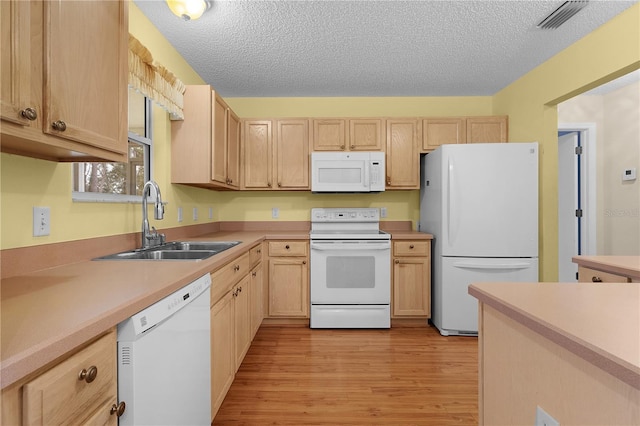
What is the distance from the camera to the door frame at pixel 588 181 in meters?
3.51

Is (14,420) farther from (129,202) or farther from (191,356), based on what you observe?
(129,202)

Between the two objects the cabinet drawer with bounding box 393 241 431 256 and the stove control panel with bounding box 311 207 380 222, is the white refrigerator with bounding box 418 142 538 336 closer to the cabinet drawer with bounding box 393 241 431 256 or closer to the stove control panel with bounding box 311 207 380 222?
the cabinet drawer with bounding box 393 241 431 256

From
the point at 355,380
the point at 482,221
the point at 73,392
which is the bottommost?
the point at 355,380

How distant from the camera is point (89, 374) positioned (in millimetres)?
715

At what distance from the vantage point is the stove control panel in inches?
139

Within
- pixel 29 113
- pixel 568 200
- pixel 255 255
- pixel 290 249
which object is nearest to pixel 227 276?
pixel 255 255

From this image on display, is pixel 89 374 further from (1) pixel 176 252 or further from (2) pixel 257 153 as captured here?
(2) pixel 257 153

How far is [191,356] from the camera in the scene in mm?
1251

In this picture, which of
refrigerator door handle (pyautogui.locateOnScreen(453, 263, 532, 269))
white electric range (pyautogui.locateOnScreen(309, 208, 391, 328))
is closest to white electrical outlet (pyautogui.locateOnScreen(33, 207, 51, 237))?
white electric range (pyautogui.locateOnScreen(309, 208, 391, 328))

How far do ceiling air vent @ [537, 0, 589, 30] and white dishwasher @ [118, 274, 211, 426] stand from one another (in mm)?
2794

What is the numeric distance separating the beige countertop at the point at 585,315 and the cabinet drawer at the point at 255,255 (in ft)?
5.72

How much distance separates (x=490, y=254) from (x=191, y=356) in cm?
263

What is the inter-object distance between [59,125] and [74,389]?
76cm

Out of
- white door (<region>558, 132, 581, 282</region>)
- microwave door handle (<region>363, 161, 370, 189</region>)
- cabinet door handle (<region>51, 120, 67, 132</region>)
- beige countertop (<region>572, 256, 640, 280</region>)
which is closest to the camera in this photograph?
cabinet door handle (<region>51, 120, 67, 132</region>)
